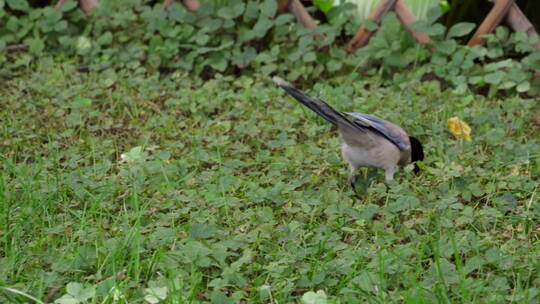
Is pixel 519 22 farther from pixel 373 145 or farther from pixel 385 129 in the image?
pixel 373 145

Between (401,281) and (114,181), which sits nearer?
(401,281)

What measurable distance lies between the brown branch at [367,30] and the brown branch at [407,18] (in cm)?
5

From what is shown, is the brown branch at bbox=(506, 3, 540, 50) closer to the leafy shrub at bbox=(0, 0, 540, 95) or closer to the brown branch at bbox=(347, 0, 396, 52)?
the leafy shrub at bbox=(0, 0, 540, 95)

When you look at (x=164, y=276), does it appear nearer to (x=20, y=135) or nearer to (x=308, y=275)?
(x=308, y=275)

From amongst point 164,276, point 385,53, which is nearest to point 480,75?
point 385,53

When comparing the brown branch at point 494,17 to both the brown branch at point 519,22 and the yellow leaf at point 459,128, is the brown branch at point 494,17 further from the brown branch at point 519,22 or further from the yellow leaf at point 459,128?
the yellow leaf at point 459,128

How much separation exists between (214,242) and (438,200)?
3.71ft

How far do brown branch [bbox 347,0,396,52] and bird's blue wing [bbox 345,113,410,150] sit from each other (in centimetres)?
145

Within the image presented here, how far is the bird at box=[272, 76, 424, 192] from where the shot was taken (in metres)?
4.03

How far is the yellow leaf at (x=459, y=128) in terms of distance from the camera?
4645 millimetres

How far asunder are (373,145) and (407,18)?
1667mm

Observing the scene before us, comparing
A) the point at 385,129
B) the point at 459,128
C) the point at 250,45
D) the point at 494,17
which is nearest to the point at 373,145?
the point at 385,129

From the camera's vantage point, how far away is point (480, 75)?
5328 mm

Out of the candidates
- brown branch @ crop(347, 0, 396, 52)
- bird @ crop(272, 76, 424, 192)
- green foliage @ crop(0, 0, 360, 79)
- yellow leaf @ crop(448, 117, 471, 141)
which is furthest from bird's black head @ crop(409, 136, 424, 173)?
brown branch @ crop(347, 0, 396, 52)
